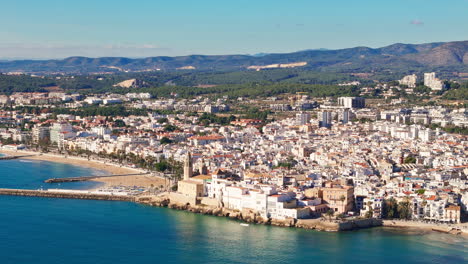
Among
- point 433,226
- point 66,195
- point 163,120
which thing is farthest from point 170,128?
point 433,226

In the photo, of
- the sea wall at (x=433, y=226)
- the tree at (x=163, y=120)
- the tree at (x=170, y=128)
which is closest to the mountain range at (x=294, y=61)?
the tree at (x=163, y=120)

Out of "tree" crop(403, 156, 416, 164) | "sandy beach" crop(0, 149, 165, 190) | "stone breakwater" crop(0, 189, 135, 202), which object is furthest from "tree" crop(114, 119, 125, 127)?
"tree" crop(403, 156, 416, 164)

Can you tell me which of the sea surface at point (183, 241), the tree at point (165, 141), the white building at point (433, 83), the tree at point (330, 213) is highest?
the white building at point (433, 83)

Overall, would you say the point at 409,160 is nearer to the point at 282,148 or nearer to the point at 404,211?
the point at 282,148

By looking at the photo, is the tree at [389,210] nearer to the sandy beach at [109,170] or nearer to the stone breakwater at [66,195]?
the stone breakwater at [66,195]

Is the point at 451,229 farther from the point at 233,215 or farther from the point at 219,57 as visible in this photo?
the point at 219,57

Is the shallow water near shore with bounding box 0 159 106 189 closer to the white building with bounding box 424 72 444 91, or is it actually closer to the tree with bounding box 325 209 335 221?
the tree with bounding box 325 209 335 221
